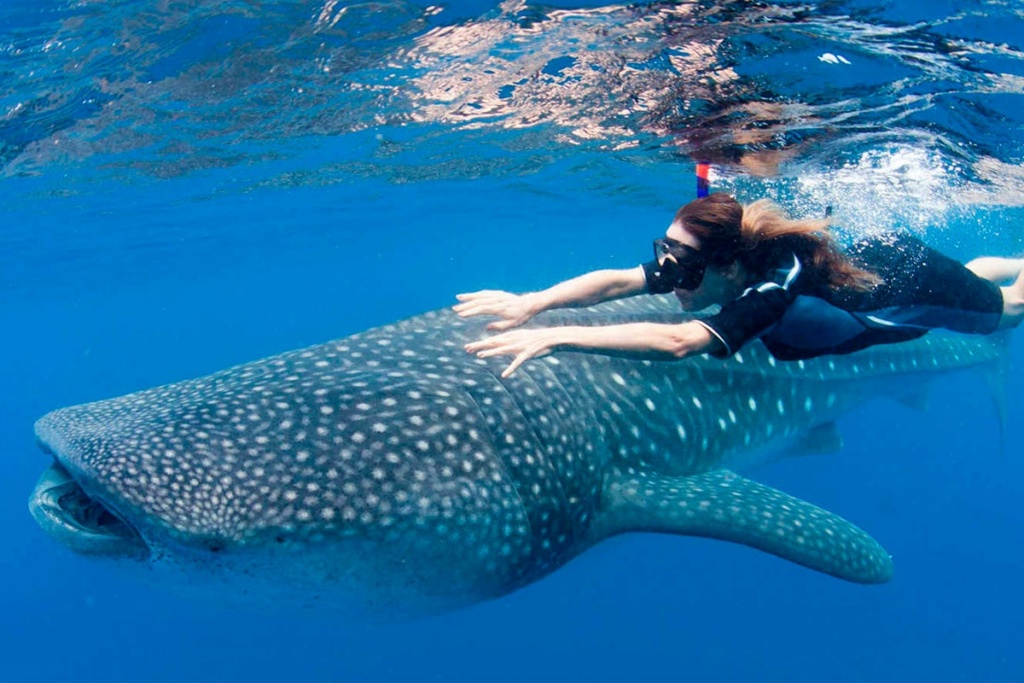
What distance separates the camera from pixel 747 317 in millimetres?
4172

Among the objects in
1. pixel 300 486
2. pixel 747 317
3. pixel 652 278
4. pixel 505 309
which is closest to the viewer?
pixel 300 486

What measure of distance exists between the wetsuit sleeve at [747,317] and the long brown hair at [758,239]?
40 centimetres

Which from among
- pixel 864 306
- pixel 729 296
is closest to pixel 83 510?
pixel 729 296

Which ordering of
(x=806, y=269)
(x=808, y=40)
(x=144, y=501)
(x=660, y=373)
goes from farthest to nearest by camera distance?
1. (x=808, y=40)
2. (x=660, y=373)
3. (x=806, y=269)
4. (x=144, y=501)

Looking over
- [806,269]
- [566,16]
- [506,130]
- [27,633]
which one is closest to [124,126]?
[506,130]

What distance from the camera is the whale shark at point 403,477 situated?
3398 millimetres

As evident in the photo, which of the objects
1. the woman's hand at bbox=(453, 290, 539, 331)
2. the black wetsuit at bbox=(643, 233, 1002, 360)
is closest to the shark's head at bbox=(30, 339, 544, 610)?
the woman's hand at bbox=(453, 290, 539, 331)

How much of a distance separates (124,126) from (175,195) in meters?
7.05

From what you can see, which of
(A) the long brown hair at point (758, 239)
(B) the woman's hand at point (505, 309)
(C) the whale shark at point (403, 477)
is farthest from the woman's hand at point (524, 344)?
(A) the long brown hair at point (758, 239)

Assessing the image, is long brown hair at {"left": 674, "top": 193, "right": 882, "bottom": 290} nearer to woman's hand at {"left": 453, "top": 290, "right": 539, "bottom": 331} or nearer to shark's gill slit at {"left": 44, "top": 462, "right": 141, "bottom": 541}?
woman's hand at {"left": 453, "top": 290, "right": 539, "bottom": 331}

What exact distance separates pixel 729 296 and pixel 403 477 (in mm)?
2678

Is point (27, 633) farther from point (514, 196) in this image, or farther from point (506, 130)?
point (514, 196)

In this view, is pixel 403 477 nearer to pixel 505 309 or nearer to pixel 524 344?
pixel 524 344

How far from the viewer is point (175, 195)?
18.9m
